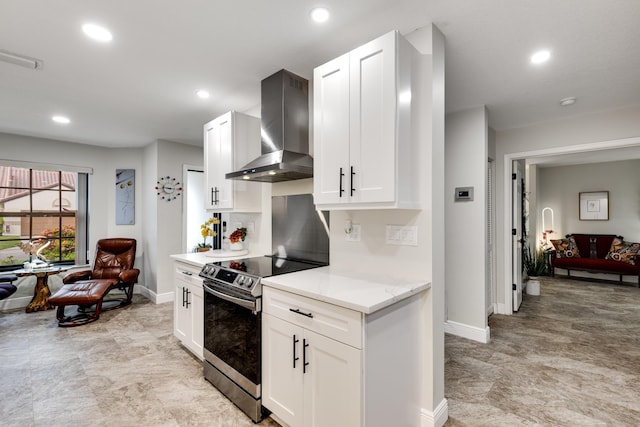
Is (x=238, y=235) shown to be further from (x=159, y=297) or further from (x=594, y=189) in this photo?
(x=594, y=189)

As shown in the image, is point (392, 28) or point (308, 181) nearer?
point (392, 28)

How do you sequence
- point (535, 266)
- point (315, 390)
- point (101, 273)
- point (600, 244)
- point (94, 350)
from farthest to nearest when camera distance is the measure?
point (600, 244) → point (535, 266) → point (101, 273) → point (94, 350) → point (315, 390)

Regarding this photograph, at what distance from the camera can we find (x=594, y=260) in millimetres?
5961

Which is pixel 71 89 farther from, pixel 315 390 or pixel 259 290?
pixel 315 390

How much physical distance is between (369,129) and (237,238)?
2103 millimetres

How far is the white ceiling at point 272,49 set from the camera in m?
1.79

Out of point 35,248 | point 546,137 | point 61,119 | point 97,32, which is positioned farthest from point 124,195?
point 546,137

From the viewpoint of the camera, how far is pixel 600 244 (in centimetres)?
618

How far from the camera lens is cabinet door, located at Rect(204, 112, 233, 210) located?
3.06m

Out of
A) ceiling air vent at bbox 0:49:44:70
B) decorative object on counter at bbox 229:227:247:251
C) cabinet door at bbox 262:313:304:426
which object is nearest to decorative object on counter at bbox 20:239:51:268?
ceiling air vent at bbox 0:49:44:70

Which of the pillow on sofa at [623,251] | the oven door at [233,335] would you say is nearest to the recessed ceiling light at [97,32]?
the oven door at [233,335]

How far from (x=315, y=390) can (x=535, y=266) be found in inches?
214

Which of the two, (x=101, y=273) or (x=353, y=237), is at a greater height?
(x=353, y=237)

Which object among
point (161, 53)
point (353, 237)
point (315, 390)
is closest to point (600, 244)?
point (353, 237)
